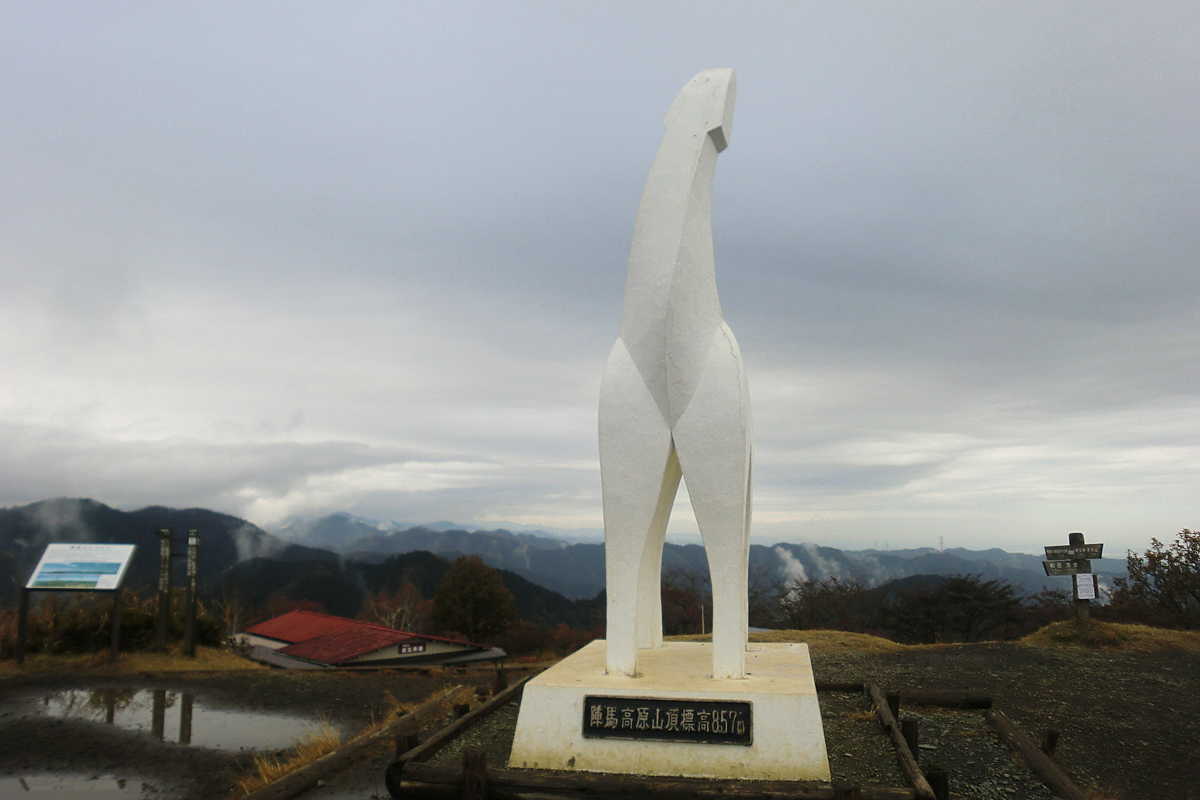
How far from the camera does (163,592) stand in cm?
1341

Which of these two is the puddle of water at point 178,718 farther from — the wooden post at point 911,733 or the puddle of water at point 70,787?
the wooden post at point 911,733

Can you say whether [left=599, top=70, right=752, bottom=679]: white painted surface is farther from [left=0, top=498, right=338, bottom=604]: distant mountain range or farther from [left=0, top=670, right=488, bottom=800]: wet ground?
[left=0, top=498, right=338, bottom=604]: distant mountain range

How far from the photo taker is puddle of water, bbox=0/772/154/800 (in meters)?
6.33

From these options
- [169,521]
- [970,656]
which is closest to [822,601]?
[970,656]

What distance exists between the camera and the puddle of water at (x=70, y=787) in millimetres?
6328

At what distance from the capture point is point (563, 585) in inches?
2921

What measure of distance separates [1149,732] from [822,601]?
21061 millimetres

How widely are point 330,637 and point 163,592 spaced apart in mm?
4299

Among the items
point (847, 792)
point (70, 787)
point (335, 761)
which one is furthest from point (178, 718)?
point (847, 792)

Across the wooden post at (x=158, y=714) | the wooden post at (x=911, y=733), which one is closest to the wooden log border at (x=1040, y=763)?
the wooden post at (x=911, y=733)

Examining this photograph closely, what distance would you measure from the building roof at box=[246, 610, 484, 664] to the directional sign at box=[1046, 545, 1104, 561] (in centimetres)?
1262

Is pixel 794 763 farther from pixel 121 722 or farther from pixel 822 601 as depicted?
pixel 822 601

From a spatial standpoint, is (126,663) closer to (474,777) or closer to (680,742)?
(474,777)

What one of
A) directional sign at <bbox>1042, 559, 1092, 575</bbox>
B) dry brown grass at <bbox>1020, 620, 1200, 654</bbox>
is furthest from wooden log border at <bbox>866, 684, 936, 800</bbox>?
directional sign at <bbox>1042, 559, 1092, 575</bbox>
